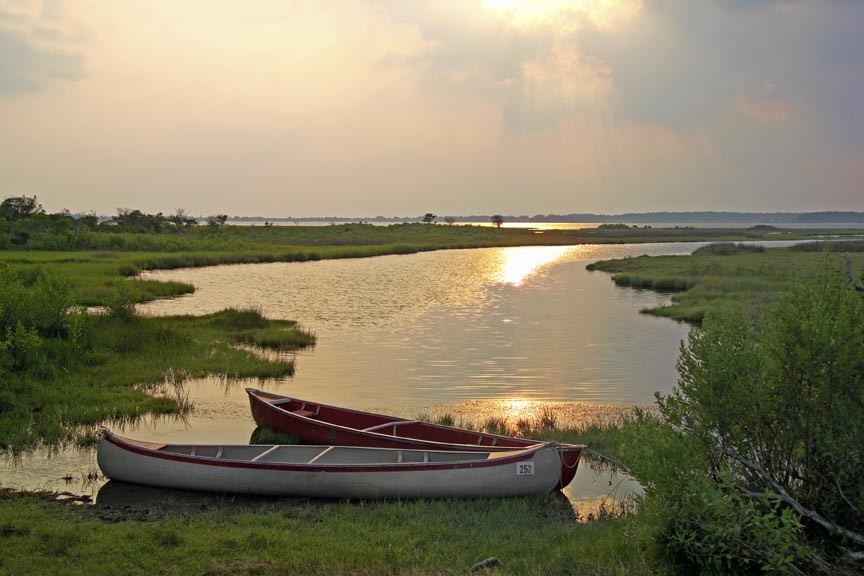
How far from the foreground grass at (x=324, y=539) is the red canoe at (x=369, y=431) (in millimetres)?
1454

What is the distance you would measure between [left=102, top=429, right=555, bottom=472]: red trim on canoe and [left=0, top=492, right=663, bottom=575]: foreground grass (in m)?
0.56

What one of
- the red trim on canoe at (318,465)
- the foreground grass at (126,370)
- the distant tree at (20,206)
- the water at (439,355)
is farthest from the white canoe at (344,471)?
the distant tree at (20,206)

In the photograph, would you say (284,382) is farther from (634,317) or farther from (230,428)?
(634,317)

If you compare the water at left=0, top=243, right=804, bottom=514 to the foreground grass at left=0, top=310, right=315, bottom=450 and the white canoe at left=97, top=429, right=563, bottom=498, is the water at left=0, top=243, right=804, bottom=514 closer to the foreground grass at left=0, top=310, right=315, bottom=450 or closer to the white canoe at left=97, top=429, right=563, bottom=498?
the foreground grass at left=0, top=310, right=315, bottom=450

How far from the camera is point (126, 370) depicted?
2116 centimetres

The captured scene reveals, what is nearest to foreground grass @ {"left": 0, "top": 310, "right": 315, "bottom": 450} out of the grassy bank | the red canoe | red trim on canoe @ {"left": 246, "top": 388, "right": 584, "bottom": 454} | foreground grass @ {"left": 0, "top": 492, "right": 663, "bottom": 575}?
red trim on canoe @ {"left": 246, "top": 388, "right": 584, "bottom": 454}

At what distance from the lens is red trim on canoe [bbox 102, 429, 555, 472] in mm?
11727

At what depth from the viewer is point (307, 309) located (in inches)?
1585

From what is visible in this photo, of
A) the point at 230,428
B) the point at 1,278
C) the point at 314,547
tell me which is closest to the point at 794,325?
the point at 314,547

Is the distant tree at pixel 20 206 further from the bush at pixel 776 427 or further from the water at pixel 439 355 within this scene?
the bush at pixel 776 427

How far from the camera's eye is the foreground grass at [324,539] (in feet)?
28.3

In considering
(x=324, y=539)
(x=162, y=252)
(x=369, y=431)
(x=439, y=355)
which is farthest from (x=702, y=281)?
(x=162, y=252)

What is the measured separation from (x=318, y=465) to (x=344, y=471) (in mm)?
488

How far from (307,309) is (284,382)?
18133 mm
